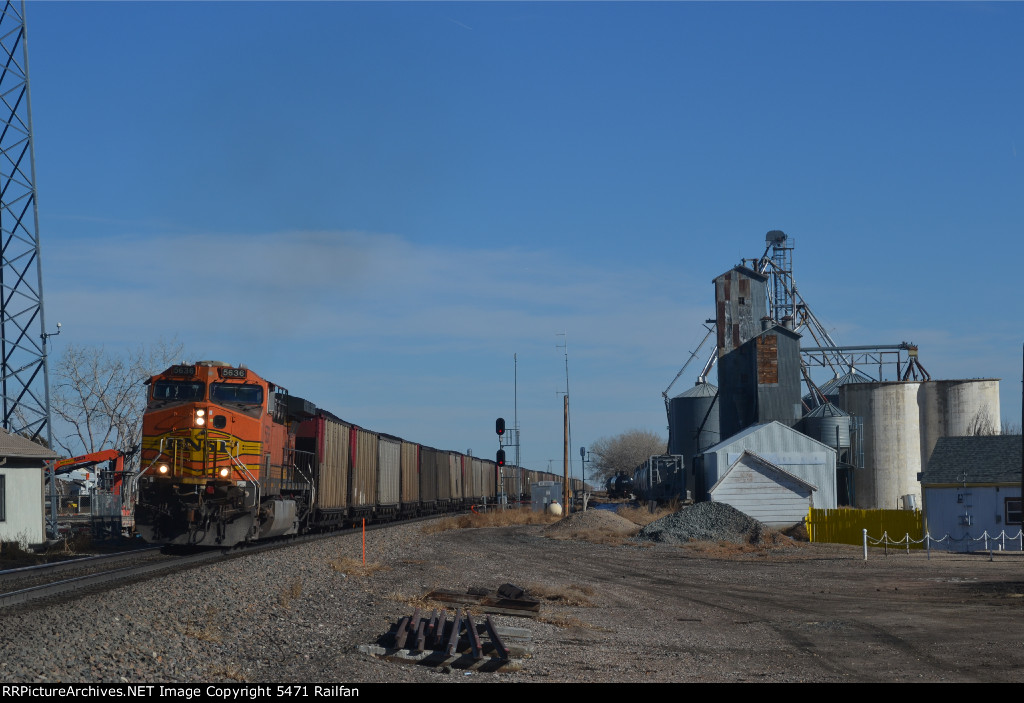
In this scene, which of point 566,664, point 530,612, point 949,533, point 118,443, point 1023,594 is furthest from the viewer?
point 118,443

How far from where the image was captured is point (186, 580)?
16.0 metres

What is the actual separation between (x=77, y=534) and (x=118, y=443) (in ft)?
101

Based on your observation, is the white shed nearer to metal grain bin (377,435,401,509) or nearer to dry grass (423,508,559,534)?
dry grass (423,508,559,534)

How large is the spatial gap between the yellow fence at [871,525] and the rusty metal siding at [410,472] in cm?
1849

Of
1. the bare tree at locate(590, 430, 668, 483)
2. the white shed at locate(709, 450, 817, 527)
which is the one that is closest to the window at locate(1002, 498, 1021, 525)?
the white shed at locate(709, 450, 817, 527)

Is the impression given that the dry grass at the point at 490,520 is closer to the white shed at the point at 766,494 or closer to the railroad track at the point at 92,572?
the white shed at the point at 766,494

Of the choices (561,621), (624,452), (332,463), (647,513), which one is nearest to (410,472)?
(647,513)

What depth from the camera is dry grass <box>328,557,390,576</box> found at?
21.2m

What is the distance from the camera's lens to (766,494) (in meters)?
43.8

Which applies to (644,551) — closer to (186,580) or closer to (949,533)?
(949,533)

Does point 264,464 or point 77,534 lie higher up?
point 264,464

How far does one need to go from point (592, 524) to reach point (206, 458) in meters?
23.3

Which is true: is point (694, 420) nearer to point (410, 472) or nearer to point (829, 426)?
point (829, 426)
